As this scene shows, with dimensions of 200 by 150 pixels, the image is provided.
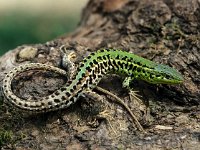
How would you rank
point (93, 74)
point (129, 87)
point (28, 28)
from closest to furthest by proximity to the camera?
point (129, 87) < point (93, 74) < point (28, 28)

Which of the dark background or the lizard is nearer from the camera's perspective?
the lizard

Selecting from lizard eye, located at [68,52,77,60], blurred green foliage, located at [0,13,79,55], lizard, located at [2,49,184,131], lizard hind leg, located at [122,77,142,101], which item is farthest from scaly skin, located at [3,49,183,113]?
blurred green foliage, located at [0,13,79,55]

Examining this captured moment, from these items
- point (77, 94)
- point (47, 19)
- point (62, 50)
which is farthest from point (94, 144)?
point (47, 19)

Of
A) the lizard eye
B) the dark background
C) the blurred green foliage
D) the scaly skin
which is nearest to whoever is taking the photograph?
the scaly skin

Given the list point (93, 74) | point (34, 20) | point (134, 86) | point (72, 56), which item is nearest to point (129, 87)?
point (134, 86)

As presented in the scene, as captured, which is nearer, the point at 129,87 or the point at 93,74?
the point at 129,87

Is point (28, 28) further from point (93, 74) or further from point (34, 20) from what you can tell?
point (93, 74)

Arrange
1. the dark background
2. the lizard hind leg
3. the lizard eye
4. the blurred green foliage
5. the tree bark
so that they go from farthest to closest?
the dark background < the blurred green foliage < the lizard eye < the lizard hind leg < the tree bark

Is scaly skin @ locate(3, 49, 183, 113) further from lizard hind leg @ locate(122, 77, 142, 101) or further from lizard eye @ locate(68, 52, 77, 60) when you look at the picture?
lizard eye @ locate(68, 52, 77, 60)
